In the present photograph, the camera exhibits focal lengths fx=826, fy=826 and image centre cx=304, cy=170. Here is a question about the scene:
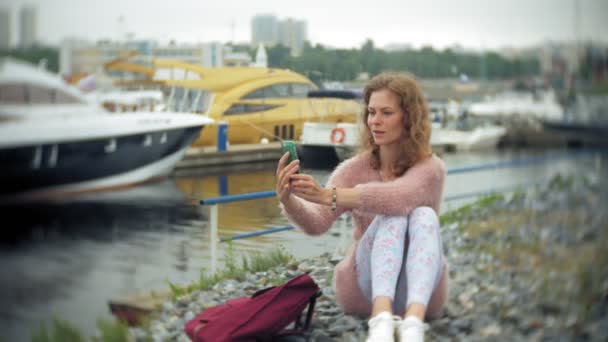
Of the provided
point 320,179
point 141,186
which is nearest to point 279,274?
point 320,179

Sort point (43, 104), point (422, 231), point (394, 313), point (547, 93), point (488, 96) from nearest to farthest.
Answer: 1. point (43, 104)
2. point (422, 231)
3. point (394, 313)
4. point (547, 93)
5. point (488, 96)

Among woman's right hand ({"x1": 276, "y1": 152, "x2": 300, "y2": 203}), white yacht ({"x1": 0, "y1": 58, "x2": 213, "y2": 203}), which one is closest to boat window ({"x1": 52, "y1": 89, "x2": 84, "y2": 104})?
white yacht ({"x1": 0, "y1": 58, "x2": 213, "y2": 203})

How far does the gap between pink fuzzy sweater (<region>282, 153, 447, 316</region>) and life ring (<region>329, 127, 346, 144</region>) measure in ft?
2.64

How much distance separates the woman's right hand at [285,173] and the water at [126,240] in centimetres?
61

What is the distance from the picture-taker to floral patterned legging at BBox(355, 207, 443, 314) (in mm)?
2750

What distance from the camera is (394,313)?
9.81 feet

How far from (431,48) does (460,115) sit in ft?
1.30

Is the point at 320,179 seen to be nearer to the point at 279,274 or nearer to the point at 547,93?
the point at 279,274

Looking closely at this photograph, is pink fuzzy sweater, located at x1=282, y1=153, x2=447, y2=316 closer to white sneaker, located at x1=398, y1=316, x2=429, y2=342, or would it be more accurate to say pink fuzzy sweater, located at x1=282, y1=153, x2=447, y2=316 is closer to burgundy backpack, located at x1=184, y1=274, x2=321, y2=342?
burgundy backpack, located at x1=184, y1=274, x2=321, y2=342

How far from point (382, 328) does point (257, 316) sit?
481mm

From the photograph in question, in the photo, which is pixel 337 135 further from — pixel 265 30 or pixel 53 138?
pixel 53 138

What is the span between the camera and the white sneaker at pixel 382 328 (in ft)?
8.50

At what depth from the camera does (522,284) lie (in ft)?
11.5

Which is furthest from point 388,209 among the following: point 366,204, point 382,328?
point 382,328
